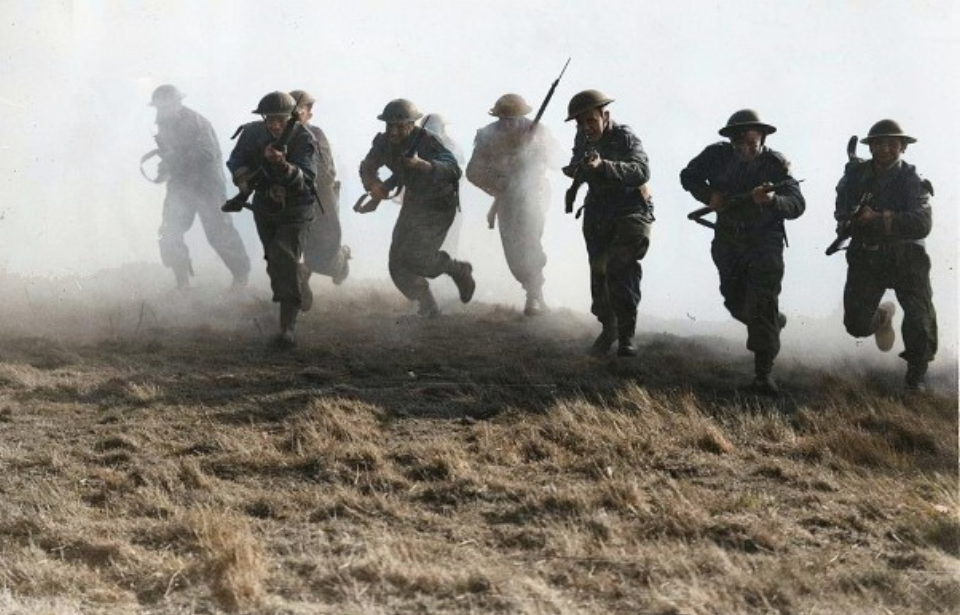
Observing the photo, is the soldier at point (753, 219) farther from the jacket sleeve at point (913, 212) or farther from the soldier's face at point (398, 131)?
the soldier's face at point (398, 131)

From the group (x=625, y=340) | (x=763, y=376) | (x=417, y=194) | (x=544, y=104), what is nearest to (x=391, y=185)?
(x=417, y=194)

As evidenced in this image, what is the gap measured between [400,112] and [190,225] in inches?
157

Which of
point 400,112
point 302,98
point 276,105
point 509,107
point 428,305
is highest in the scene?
point 509,107

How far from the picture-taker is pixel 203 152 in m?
12.6

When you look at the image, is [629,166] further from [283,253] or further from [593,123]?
[283,253]

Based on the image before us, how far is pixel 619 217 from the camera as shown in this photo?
834cm

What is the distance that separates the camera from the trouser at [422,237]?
10.3 meters

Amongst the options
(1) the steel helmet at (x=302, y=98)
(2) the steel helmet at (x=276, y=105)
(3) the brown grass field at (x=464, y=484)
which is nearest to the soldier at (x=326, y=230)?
(1) the steel helmet at (x=302, y=98)

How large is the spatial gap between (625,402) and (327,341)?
127 inches

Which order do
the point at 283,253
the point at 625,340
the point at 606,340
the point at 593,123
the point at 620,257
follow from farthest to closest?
the point at 283,253
the point at 606,340
the point at 625,340
the point at 620,257
the point at 593,123

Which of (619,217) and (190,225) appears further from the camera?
(190,225)

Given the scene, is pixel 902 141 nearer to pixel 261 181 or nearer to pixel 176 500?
pixel 261 181

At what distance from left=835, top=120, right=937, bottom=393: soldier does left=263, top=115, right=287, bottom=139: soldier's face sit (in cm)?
386

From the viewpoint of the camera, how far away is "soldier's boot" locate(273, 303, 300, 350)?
8.98 metres
